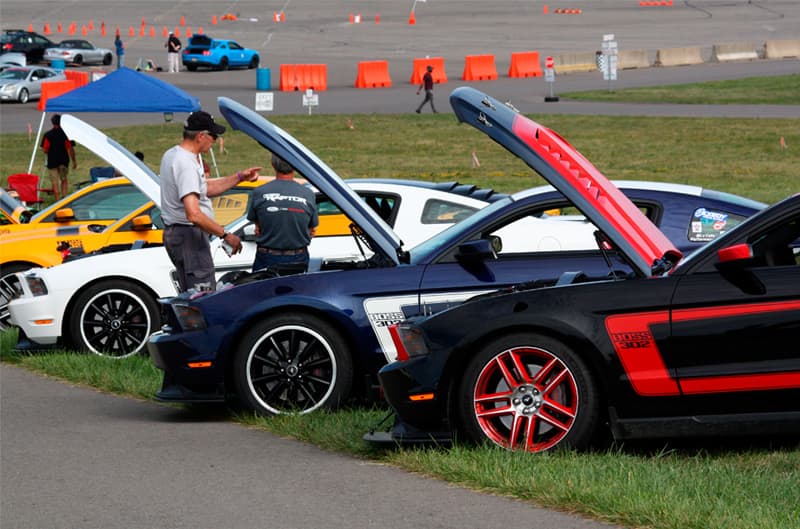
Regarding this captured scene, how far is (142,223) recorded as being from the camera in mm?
13977

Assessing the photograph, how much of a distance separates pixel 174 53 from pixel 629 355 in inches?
2021

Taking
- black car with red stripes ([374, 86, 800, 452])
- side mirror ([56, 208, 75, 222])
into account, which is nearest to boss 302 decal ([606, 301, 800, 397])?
black car with red stripes ([374, 86, 800, 452])

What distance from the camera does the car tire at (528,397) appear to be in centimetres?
702

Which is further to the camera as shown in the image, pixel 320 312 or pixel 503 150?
pixel 503 150

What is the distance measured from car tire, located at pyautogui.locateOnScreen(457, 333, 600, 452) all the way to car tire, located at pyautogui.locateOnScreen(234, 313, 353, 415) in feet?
A: 5.72

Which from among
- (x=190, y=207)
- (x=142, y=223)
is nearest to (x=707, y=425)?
(x=190, y=207)

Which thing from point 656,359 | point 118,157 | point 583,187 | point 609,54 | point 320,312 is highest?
point 609,54

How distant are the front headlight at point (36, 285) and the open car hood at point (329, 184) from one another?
341 cm

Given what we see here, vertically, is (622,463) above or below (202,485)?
above

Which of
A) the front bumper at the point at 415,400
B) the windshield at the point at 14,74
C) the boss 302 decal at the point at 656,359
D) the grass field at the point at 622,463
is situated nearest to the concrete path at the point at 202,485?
the grass field at the point at 622,463

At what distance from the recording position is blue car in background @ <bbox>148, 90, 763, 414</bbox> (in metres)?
8.76

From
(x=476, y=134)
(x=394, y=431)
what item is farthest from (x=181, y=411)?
(x=476, y=134)

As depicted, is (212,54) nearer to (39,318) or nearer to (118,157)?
(39,318)

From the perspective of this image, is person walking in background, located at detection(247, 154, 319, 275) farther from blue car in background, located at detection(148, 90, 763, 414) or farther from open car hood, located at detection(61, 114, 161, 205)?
blue car in background, located at detection(148, 90, 763, 414)
